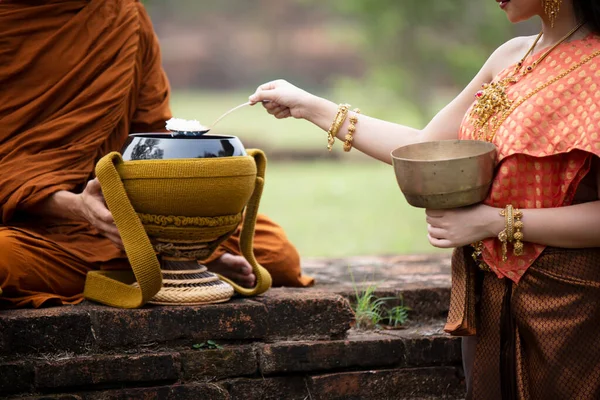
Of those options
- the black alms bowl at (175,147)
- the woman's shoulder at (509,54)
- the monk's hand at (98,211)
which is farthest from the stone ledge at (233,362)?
the woman's shoulder at (509,54)

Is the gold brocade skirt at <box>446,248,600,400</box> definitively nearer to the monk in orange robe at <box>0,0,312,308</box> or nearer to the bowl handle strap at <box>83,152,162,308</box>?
the bowl handle strap at <box>83,152,162,308</box>

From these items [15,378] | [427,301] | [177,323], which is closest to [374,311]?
[427,301]

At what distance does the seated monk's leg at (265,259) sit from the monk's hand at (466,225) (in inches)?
44.1

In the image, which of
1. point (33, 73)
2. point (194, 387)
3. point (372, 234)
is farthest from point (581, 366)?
point (372, 234)

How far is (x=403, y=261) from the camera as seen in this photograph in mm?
4453

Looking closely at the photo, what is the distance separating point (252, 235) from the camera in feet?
10.8

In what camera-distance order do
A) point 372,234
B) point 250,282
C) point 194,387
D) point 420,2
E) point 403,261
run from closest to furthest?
point 194,387 → point 250,282 → point 403,261 → point 372,234 → point 420,2

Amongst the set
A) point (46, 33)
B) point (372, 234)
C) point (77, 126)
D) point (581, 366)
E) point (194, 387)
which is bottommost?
point (372, 234)

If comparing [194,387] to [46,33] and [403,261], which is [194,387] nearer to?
[46,33]

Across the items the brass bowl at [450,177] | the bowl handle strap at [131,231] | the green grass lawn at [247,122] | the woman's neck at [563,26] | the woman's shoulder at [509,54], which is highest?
the woman's neck at [563,26]

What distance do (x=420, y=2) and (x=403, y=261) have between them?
34.6ft

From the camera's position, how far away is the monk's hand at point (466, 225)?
2.53 meters

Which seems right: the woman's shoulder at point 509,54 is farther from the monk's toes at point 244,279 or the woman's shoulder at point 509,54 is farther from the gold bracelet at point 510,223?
the monk's toes at point 244,279

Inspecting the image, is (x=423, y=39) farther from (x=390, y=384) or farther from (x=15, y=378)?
(x=15, y=378)
